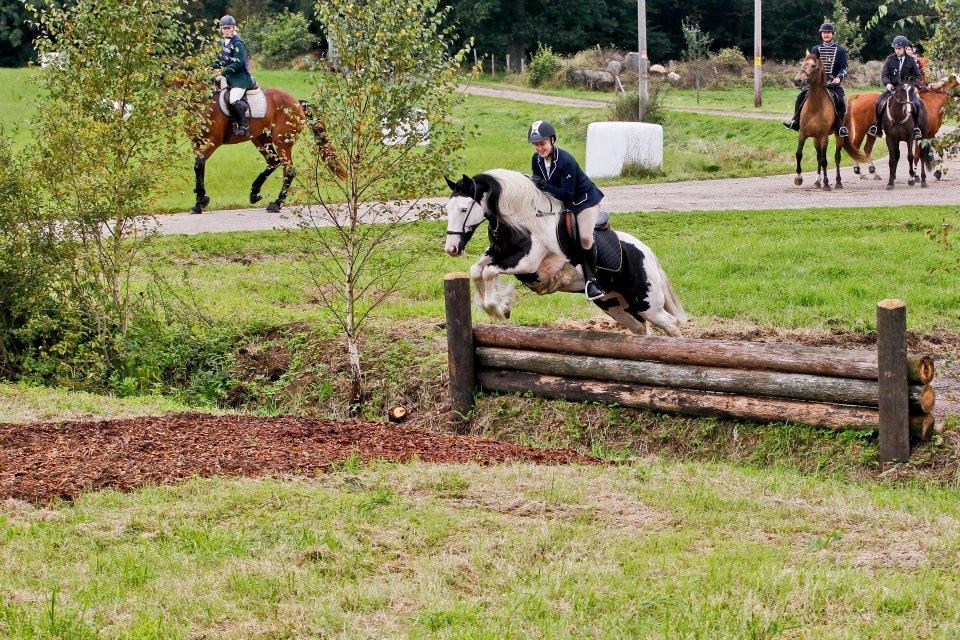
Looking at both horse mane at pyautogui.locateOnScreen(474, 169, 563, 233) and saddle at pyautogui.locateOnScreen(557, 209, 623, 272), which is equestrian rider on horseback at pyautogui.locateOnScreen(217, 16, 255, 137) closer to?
saddle at pyautogui.locateOnScreen(557, 209, 623, 272)

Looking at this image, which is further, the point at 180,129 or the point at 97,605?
the point at 180,129

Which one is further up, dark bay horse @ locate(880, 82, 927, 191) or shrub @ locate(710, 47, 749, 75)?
shrub @ locate(710, 47, 749, 75)

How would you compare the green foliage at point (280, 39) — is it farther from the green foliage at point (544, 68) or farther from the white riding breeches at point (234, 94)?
the white riding breeches at point (234, 94)

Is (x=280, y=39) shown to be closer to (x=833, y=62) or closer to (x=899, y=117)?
(x=833, y=62)

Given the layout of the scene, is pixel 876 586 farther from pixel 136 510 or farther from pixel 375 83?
pixel 375 83

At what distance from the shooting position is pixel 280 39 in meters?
60.9

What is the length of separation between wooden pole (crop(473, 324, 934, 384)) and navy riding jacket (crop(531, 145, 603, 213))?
4.28 ft

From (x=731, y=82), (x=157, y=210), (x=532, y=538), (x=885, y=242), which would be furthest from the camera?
(x=731, y=82)

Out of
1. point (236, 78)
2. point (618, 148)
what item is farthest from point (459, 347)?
point (618, 148)

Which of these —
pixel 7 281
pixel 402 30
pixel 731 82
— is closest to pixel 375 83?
pixel 402 30

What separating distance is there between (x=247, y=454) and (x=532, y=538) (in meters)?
2.73

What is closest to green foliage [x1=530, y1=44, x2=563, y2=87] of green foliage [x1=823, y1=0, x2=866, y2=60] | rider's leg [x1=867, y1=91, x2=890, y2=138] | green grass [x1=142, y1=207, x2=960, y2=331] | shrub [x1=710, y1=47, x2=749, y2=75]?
shrub [x1=710, y1=47, x2=749, y2=75]

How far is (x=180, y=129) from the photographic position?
45.9 feet

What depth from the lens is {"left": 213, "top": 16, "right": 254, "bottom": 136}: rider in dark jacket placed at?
2142 centimetres
